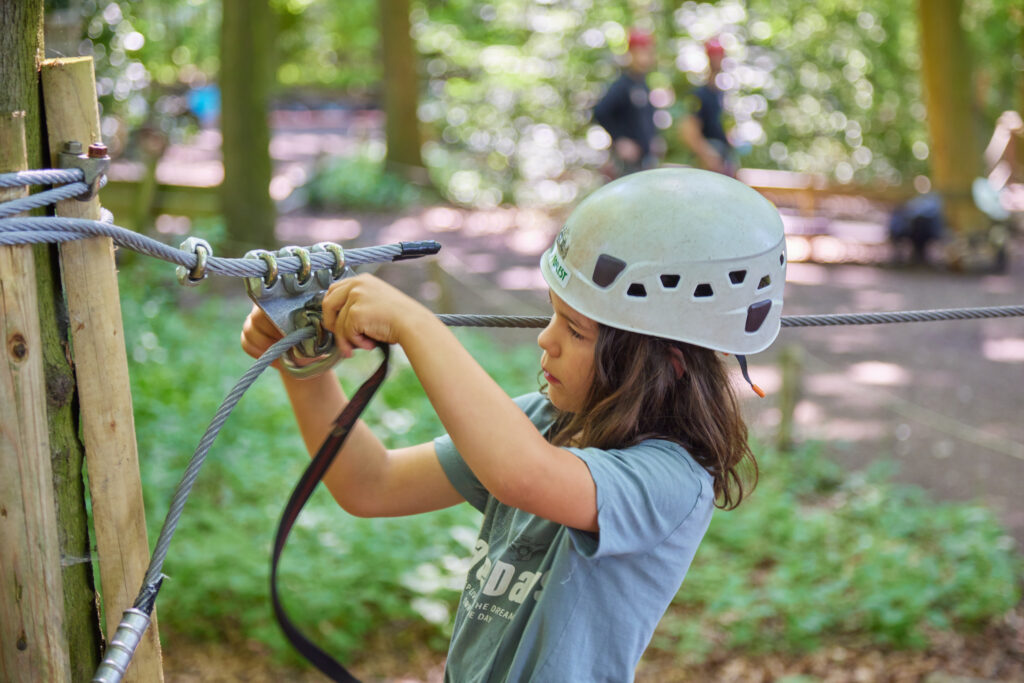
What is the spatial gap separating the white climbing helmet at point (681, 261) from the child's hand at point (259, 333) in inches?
17.4

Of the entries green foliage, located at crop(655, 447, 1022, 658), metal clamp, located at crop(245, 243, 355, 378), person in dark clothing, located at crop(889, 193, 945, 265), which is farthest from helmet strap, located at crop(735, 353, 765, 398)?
person in dark clothing, located at crop(889, 193, 945, 265)

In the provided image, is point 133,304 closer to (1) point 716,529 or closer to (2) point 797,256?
(1) point 716,529

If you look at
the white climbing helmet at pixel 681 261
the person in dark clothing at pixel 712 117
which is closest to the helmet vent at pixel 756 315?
the white climbing helmet at pixel 681 261

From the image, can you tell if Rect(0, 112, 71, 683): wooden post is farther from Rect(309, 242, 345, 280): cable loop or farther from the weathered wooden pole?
the weathered wooden pole

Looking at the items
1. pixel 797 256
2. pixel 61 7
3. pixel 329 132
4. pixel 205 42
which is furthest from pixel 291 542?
pixel 329 132

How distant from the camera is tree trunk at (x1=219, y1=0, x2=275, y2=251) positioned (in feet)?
32.4

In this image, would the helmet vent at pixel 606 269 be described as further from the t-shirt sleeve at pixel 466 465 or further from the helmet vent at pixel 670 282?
the t-shirt sleeve at pixel 466 465

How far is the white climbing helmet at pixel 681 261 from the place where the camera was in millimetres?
1458

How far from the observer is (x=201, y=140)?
22250 mm

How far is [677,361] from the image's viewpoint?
5.00ft

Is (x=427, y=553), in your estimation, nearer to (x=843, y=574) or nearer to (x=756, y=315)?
(x=843, y=574)

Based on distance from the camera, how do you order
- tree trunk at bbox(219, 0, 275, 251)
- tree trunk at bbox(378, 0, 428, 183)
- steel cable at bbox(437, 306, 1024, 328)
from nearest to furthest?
steel cable at bbox(437, 306, 1024, 328) → tree trunk at bbox(219, 0, 275, 251) → tree trunk at bbox(378, 0, 428, 183)

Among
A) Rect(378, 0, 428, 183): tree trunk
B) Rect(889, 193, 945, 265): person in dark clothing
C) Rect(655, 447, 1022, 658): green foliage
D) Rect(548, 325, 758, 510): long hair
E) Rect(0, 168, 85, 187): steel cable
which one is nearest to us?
Rect(0, 168, 85, 187): steel cable

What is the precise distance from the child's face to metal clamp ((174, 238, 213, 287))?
50 centimetres
